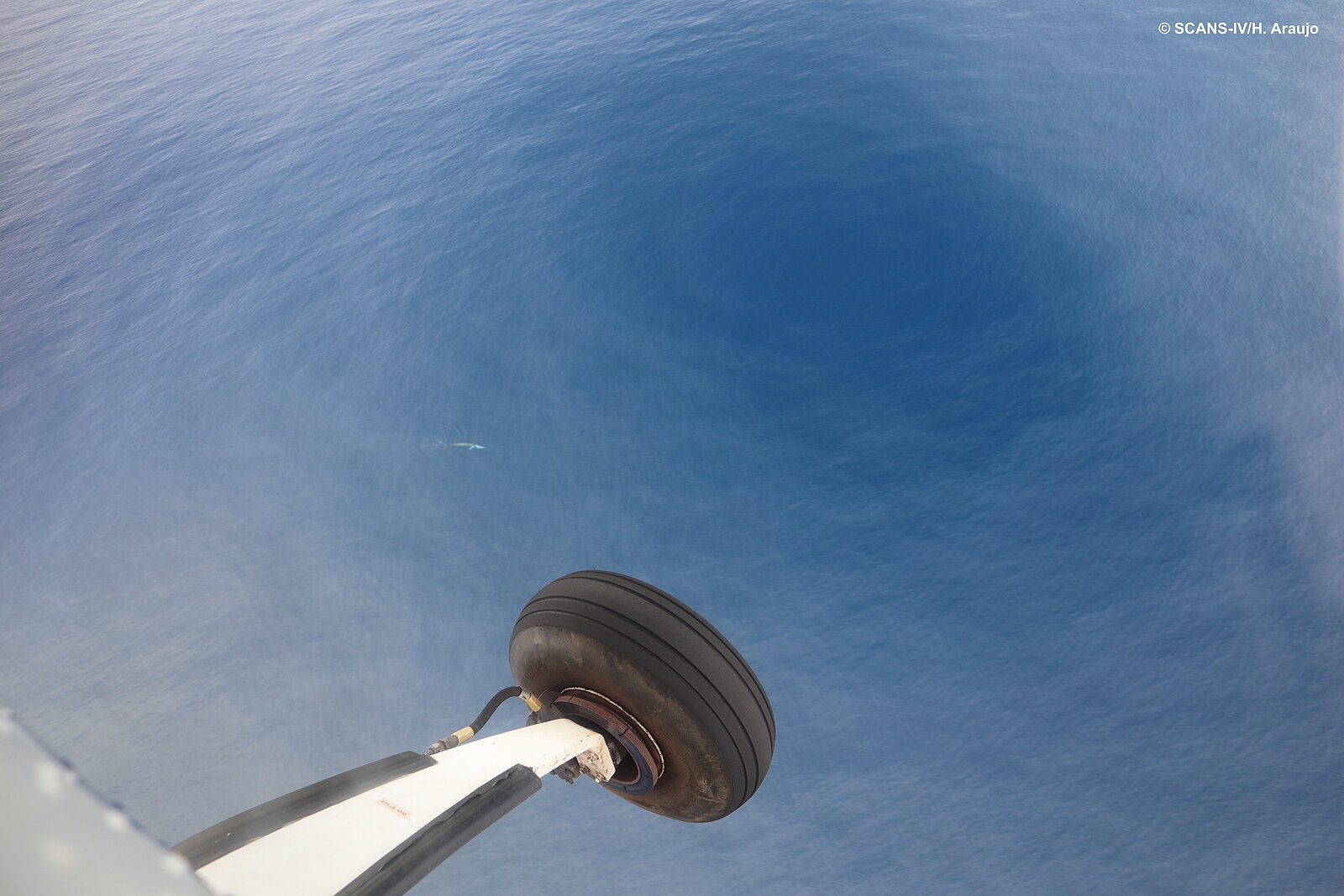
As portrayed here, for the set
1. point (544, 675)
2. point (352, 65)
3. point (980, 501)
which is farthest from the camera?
point (352, 65)

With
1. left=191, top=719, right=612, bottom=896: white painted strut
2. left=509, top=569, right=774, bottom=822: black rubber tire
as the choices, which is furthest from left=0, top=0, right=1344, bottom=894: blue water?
left=191, top=719, right=612, bottom=896: white painted strut

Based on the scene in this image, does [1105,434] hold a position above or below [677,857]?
above

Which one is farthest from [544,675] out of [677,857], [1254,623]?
[1254,623]

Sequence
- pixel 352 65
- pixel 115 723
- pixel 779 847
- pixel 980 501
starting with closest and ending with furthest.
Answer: pixel 779 847, pixel 115 723, pixel 980 501, pixel 352 65

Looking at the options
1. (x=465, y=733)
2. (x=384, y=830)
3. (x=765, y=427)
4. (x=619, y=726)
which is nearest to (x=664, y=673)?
(x=619, y=726)

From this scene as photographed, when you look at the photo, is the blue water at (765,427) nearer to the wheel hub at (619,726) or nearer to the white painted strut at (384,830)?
the wheel hub at (619,726)

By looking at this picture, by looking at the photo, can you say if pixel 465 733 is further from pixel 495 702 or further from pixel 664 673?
pixel 664 673

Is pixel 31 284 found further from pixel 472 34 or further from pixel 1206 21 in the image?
pixel 1206 21
